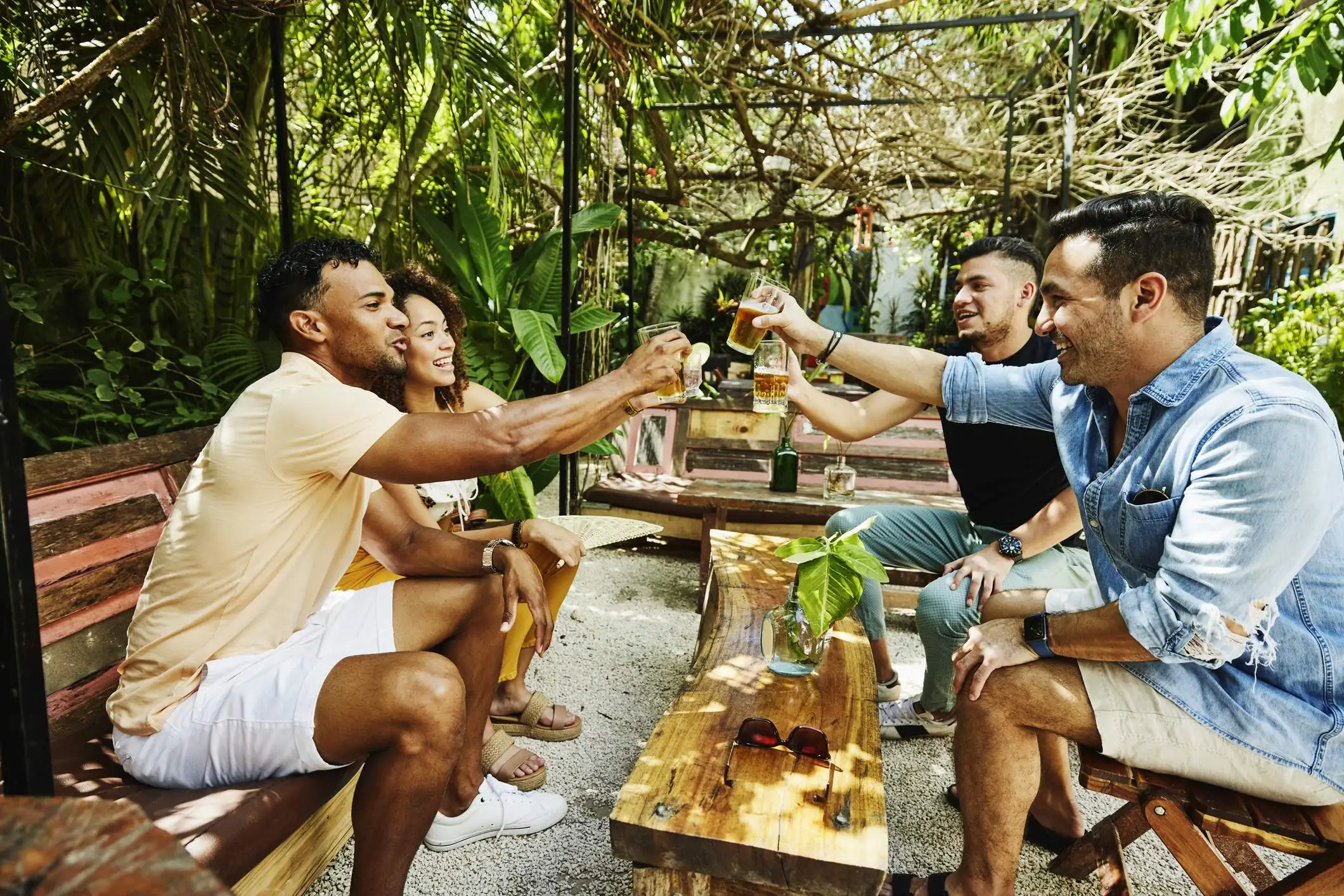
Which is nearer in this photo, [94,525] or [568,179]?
[94,525]

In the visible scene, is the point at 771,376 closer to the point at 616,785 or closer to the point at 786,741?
the point at 786,741

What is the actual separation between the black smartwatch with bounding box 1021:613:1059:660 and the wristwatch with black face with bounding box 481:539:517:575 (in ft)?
4.27

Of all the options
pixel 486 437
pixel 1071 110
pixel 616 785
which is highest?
pixel 1071 110

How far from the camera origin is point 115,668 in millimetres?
1935

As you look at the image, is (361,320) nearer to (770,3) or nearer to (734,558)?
(734,558)

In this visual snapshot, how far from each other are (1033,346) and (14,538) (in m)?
3.01

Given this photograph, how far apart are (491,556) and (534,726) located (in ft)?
3.23

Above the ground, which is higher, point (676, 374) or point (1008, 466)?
point (676, 374)

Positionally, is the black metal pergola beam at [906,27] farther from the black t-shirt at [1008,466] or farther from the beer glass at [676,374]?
the beer glass at [676,374]

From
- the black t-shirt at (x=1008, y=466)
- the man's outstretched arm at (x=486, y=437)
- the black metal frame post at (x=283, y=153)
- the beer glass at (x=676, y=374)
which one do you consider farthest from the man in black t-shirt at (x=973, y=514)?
the black metal frame post at (x=283, y=153)

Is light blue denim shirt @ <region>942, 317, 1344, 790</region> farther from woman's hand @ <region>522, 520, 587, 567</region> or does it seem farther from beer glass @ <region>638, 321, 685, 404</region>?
woman's hand @ <region>522, 520, 587, 567</region>

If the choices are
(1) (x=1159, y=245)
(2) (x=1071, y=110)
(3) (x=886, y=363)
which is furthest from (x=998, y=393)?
(2) (x=1071, y=110)

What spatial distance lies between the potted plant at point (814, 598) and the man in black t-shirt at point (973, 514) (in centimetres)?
60

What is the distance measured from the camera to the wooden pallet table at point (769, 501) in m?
3.72
